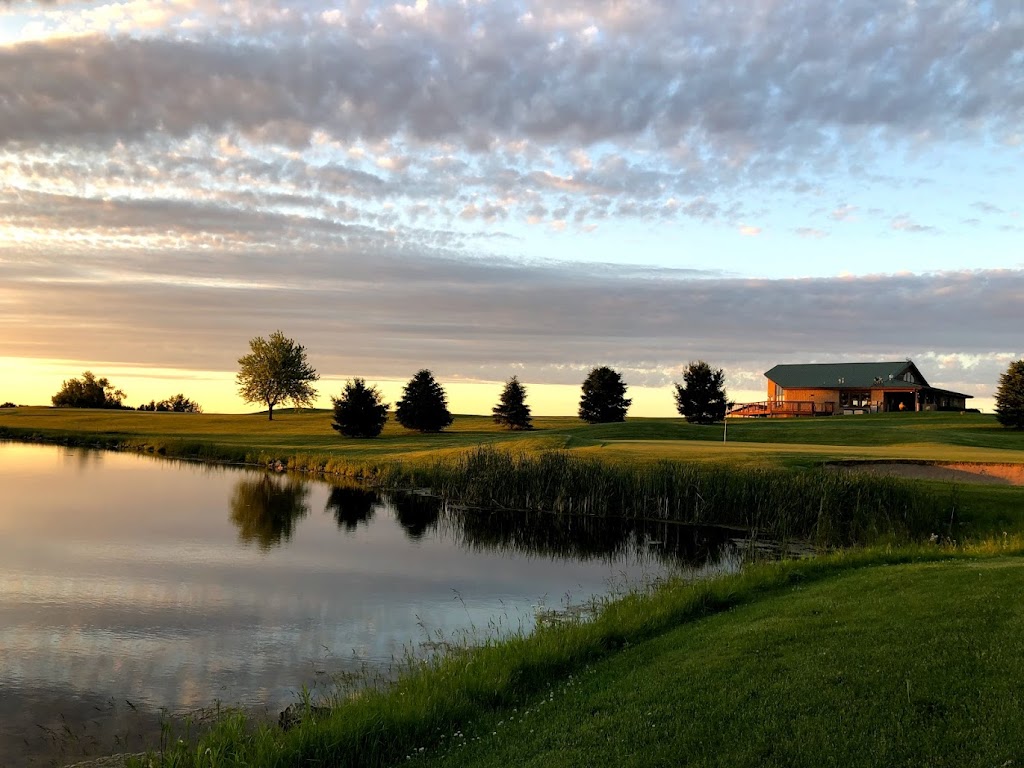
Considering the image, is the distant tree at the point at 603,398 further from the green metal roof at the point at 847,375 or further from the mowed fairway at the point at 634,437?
the green metal roof at the point at 847,375

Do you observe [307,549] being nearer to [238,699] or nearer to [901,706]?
[238,699]

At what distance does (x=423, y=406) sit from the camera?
61.9 m

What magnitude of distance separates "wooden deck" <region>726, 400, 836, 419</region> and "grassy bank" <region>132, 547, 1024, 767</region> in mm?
69886

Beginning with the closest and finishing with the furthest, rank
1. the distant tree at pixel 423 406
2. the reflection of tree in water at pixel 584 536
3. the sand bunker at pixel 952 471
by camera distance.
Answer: the reflection of tree in water at pixel 584 536, the sand bunker at pixel 952 471, the distant tree at pixel 423 406

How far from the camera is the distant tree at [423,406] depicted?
62156 millimetres

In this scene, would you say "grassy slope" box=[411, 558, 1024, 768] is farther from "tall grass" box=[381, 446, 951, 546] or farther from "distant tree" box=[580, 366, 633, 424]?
"distant tree" box=[580, 366, 633, 424]

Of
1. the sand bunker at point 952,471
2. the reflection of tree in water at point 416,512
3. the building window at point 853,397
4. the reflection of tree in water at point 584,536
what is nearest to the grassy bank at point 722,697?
the reflection of tree in water at point 584,536

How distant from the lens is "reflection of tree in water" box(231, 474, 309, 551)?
79.6ft

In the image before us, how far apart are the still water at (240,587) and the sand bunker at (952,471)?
780cm

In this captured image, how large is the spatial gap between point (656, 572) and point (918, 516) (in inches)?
323

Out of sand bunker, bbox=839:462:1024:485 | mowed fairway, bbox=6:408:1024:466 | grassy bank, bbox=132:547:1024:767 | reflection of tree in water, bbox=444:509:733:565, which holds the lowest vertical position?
reflection of tree in water, bbox=444:509:733:565

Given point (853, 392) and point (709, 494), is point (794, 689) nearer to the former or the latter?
point (709, 494)

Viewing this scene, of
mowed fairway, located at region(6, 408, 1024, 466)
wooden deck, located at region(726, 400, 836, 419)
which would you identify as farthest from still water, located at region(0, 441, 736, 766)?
wooden deck, located at region(726, 400, 836, 419)

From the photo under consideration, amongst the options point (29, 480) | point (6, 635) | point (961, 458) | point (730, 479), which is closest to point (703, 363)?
point (961, 458)
